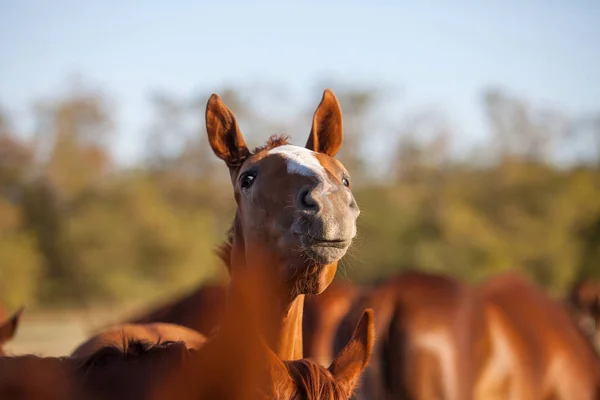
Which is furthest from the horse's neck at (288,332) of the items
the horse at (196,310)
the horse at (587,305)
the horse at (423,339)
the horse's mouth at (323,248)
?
the horse at (587,305)

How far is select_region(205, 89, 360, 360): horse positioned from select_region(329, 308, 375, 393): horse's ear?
0.45 metres

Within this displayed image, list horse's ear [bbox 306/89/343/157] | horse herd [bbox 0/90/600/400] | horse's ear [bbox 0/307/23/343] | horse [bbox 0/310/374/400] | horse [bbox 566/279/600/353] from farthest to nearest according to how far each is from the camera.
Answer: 1. horse [bbox 566/279/600/353]
2. horse's ear [bbox 0/307/23/343]
3. horse's ear [bbox 306/89/343/157]
4. horse herd [bbox 0/90/600/400]
5. horse [bbox 0/310/374/400]

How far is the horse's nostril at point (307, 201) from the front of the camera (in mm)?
2828

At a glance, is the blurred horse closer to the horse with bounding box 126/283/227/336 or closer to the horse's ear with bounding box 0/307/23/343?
the horse with bounding box 126/283/227/336

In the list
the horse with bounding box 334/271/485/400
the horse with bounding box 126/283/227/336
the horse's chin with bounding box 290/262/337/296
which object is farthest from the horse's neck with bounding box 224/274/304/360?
the horse with bounding box 334/271/485/400

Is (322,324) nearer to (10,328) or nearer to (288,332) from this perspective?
(10,328)

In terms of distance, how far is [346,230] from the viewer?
9.32 feet

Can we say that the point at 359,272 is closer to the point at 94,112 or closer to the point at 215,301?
the point at 94,112

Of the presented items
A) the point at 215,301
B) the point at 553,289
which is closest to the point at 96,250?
the point at 553,289

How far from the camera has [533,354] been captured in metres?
6.25

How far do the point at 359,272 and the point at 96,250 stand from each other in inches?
424

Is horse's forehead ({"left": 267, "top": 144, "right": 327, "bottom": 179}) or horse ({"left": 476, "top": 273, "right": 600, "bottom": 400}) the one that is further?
horse ({"left": 476, "top": 273, "right": 600, "bottom": 400})

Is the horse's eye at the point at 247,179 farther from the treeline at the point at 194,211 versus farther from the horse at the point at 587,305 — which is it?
the treeline at the point at 194,211

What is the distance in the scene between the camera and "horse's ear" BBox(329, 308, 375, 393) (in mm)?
2303
